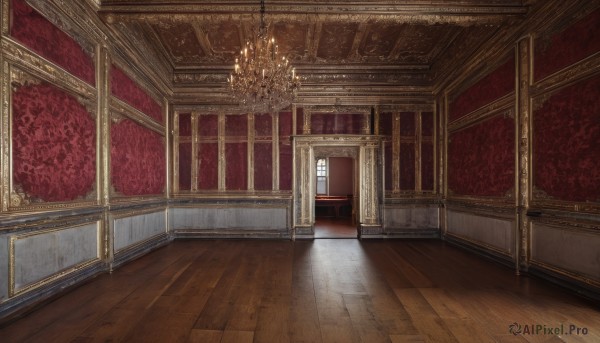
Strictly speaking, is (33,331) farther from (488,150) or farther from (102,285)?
(488,150)

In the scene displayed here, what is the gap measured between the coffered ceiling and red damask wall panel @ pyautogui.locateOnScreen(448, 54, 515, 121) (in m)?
0.53

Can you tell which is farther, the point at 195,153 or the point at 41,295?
the point at 195,153

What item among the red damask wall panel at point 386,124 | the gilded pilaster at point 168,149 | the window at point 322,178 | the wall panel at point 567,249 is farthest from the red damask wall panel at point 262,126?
the window at point 322,178

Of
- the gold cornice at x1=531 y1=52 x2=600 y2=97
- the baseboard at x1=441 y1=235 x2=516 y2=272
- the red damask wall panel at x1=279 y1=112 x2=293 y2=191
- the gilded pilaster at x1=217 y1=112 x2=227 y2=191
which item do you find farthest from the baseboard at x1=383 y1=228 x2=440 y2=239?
the gilded pilaster at x1=217 y1=112 x2=227 y2=191

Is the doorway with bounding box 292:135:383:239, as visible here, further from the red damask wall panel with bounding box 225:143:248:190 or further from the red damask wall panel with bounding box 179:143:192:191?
the red damask wall panel with bounding box 179:143:192:191

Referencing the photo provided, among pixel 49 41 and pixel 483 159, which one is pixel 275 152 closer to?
pixel 483 159

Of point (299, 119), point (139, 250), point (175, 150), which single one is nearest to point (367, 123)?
point (299, 119)

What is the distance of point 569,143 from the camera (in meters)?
3.44

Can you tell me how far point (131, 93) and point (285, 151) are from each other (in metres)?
3.10

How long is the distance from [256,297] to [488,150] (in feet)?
13.5

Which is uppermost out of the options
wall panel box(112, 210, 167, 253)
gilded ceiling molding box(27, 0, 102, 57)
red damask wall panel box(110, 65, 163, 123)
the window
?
gilded ceiling molding box(27, 0, 102, 57)

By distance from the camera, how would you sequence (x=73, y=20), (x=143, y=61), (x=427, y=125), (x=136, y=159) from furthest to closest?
1. (x=427, y=125)
2. (x=143, y=61)
3. (x=136, y=159)
4. (x=73, y=20)

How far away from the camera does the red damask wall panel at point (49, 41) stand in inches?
112

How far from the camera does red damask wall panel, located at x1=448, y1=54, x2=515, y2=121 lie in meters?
4.41
